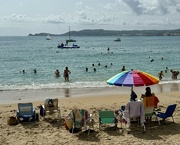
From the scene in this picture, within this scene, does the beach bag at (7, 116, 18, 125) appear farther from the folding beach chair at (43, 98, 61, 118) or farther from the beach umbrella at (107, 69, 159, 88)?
the beach umbrella at (107, 69, 159, 88)

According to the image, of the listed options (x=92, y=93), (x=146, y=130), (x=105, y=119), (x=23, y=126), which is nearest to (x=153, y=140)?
(x=146, y=130)

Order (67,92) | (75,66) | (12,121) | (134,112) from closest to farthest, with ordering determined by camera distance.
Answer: (134,112)
(12,121)
(67,92)
(75,66)

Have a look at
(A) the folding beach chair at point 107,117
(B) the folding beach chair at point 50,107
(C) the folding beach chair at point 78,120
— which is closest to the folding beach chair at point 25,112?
(B) the folding beach chair at point 50,107

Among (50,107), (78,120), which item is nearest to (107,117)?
(78,120)

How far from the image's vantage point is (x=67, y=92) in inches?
806

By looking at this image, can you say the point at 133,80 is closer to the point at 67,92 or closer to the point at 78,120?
the point at 78,120

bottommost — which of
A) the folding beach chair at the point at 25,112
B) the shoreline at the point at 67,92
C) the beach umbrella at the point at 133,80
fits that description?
the shoreline at the point at 67,92

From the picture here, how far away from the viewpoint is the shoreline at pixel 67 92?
1866 centimetres

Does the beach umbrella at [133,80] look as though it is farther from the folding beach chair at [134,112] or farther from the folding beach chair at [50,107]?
the folding beach chair at [50,107]

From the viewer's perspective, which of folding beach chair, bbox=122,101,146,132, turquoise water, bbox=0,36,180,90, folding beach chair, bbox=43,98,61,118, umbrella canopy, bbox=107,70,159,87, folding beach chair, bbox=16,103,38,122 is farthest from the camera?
turquoise water, bbox=0,36,180,90

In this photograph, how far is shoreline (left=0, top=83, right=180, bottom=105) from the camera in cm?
1866

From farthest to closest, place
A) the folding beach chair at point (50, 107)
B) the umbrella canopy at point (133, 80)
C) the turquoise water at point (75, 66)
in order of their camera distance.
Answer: the turquoise water at point (75, 66)
the folding beach chair at point (50, 107)
the umbrella canopy at point (133, 80)

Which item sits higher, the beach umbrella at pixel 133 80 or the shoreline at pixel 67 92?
the beach umbrella at pixel 133 80

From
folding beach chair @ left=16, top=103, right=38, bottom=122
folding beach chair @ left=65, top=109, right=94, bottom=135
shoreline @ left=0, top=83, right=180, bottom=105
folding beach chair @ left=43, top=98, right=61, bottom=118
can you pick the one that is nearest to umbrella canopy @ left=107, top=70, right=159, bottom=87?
folding beach chair @ left=65, top=109, right=94, bottom=135
